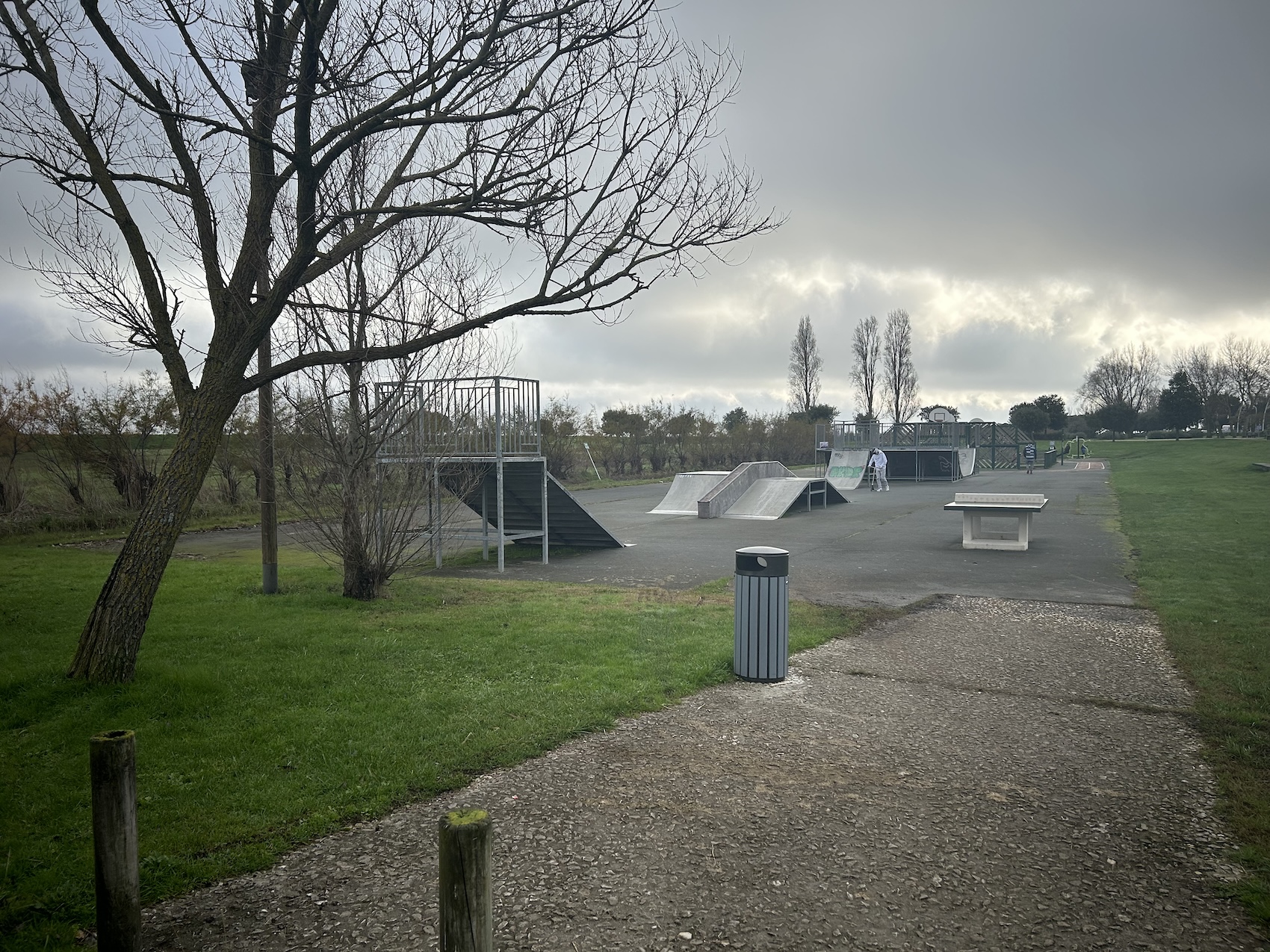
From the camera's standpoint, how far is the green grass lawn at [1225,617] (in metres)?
4.43

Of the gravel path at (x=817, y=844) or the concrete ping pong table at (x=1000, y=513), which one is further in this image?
the concrete ping pong table at (x=1000, y=513)

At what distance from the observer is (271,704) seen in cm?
598

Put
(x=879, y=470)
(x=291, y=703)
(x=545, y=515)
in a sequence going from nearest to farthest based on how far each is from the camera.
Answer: (x=291, y=703) < (x=545, y=515) < (x=879, y=470)

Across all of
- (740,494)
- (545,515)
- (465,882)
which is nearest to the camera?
(465,882)

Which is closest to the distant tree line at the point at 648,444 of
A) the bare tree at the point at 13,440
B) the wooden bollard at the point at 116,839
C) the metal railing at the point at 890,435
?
the metal railing at the point at 890,435

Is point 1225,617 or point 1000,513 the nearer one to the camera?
point 1225,617

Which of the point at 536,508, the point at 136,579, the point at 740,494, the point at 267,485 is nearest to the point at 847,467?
the point at 740,494

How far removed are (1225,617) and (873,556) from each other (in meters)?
6.13

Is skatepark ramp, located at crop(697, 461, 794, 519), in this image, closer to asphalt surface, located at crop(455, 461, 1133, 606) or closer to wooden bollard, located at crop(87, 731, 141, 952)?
asphalt surface, located at crop(455, 461, 1133, 606)

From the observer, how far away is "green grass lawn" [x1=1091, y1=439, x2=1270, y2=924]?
14.5 ft

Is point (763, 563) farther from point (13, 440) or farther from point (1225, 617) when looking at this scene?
point (13, 440)

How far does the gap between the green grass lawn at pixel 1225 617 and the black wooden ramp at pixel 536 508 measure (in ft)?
28.7

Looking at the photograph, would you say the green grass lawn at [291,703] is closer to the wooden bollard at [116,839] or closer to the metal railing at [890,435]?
the wooden bollard at [116,839]

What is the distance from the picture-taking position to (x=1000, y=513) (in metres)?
15.7
